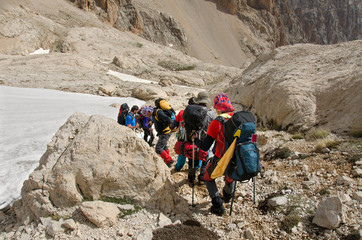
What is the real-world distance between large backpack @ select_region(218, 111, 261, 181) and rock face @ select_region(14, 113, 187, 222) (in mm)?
1015

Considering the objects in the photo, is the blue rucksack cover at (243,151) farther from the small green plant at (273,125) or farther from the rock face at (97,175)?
the small green plant at (273,125)

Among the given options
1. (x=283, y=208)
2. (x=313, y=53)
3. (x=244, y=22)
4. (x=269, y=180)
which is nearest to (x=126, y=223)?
(x=283, y=208)

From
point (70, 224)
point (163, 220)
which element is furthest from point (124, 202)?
point (70, 224)

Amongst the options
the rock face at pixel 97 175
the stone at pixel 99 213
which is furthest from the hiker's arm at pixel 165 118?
the stone at pixel 99 213

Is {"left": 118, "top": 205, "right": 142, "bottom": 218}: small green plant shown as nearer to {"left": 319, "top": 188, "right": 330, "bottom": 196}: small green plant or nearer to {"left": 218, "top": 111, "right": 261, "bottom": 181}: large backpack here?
{"left": 218, "top": 111, "right": 261, "bottom": 181}: large backpack

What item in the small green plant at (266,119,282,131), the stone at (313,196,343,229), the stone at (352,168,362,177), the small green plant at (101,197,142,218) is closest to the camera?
the stone at (313,196,343,229)

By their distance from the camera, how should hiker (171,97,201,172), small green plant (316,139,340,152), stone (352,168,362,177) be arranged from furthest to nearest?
small green plant (316,139,340,152) → hiker (171,97,201,172) → stone (352,168,362,177)

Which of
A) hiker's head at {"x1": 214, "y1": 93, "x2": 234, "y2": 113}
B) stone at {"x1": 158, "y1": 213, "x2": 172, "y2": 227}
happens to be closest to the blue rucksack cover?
hiker's head at {"x1": 214, "y1": 93, "x2": 234, "y2": 113}

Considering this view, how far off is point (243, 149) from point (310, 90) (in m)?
4.47

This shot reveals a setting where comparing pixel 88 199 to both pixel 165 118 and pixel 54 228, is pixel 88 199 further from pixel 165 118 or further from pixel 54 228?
pixel 165 118

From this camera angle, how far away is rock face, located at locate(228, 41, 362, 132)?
18.4ft

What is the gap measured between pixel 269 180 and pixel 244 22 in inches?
3398

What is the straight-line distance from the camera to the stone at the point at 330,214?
2.68 m

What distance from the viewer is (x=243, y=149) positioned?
2916mm
